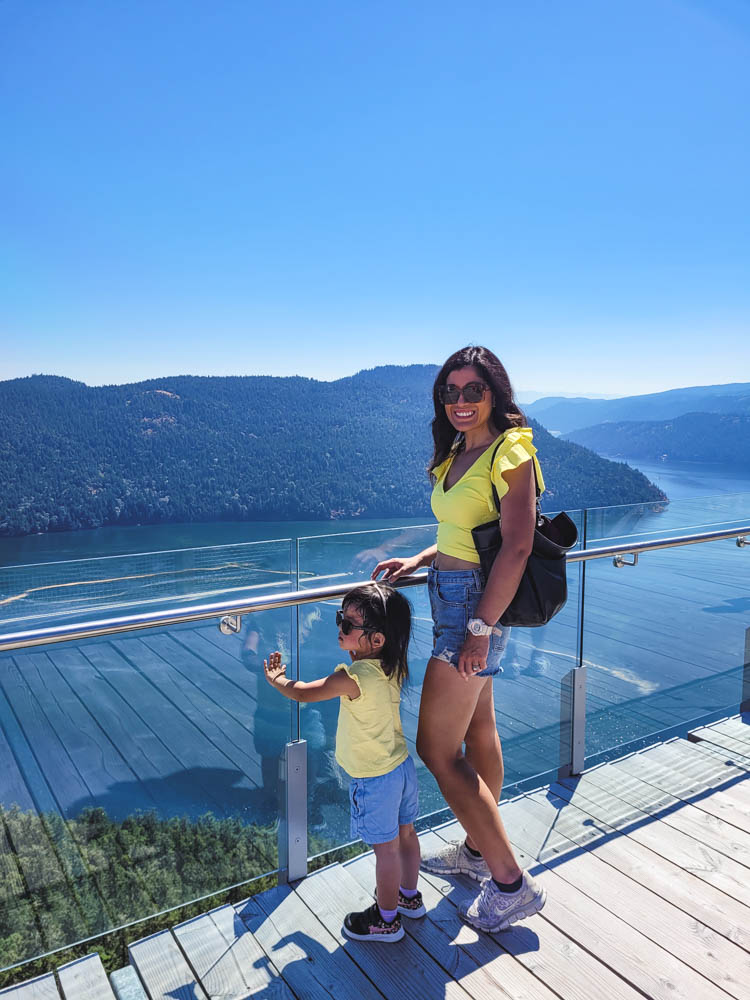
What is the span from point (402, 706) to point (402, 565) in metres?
0.40

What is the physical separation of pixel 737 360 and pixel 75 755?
14050cm

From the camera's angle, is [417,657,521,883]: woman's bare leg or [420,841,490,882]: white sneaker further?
[420,841,490,882]: white sneaker

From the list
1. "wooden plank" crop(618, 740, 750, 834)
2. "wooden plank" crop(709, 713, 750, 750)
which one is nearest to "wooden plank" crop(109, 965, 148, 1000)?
"wooden plank" crop(618, 740, 750, 834)

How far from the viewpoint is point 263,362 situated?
74.4 m

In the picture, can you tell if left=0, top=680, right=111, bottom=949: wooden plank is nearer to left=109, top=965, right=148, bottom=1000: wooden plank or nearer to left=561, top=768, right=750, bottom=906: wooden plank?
left=109, top=965, right=148, bottom=1000: wooden plank

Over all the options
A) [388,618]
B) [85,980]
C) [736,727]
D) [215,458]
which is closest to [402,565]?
[388,618]

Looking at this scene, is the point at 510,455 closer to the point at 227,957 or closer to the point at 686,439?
the point at 227,957

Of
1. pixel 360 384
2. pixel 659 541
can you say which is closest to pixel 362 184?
pixel 360 384

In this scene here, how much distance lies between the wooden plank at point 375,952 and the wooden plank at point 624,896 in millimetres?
521

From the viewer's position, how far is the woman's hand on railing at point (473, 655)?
1394 millimetres

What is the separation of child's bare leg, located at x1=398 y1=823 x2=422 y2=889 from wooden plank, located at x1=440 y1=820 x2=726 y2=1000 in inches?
13.7

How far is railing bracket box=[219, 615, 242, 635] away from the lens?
1.72 m

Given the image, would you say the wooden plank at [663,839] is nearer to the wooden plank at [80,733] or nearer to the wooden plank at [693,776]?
the wooden plank at [693,776]

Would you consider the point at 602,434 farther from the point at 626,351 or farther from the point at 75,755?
the point at 75,755
